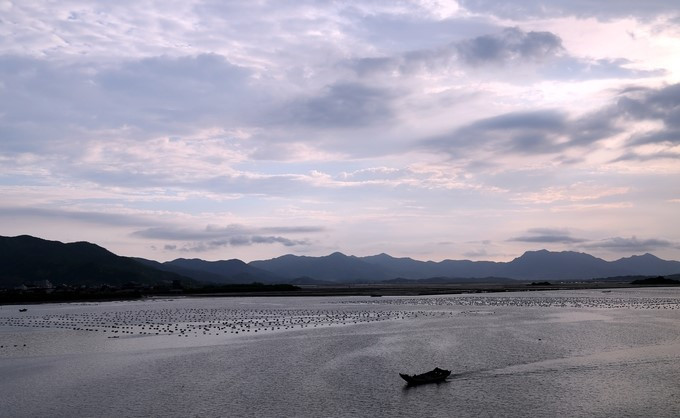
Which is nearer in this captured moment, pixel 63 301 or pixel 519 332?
pixel 519 332

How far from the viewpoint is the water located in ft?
83.7

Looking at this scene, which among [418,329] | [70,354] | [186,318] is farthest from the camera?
[186,318]

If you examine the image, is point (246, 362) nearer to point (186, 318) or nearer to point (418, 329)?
point (418, 329)

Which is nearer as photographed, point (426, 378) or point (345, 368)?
point (426, 378)

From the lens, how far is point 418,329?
52.9 meters

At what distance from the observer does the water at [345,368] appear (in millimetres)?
25500

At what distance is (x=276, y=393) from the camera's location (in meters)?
28.0

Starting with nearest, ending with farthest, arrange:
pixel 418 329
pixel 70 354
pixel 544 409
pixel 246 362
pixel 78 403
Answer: pixel 544 409, pixel 78 403, pixel 246 362, pixel 70 354, pixel 418 329

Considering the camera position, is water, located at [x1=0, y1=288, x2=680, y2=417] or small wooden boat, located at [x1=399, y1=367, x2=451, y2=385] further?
small wooden boat, located at [x1=399, y1=367, x2=451, y2=385]

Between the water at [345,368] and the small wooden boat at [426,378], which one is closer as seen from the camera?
the water at [345,368]

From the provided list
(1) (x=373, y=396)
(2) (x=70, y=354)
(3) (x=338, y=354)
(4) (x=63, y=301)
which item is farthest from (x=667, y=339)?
(4) (x=63, y=301)

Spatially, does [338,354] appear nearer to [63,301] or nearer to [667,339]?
[667,339]

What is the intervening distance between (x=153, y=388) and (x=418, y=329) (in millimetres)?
28178

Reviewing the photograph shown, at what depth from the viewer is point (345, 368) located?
3369 cm
